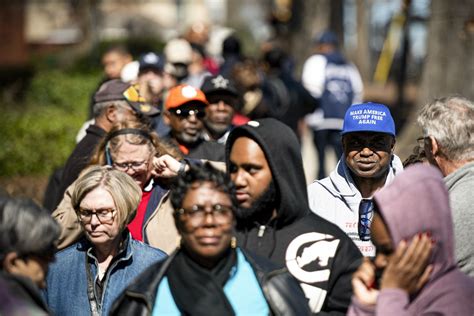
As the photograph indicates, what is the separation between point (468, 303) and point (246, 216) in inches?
53.2

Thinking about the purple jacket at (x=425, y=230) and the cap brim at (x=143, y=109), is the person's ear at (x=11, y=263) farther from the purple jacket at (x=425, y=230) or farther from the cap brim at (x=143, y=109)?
the cap brim at (x=143, y=109)

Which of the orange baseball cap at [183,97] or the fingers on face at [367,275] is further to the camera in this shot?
the orange baseball cap at [183,97]

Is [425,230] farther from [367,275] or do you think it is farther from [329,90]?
[329,90]

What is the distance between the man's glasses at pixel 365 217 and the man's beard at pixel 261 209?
44.7 inches

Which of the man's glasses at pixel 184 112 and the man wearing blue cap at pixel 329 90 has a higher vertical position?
the man's glasses at pixel 184 112

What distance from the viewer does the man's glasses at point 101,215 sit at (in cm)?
621

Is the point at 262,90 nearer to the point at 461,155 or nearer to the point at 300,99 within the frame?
the point at 300,99

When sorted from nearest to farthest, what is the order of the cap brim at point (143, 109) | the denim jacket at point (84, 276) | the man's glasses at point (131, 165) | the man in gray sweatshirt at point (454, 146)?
the man in gray sweatshirt at point (454, 146)
the denim jacket at point (84, 276)
the man's glasses at point (131, 165)
the cap brim at point (143, 109)

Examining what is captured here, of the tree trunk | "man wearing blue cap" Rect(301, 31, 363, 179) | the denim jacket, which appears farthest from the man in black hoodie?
"man wearing blue cap" Rect(301, 31, 363, 179)

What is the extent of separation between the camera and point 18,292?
14.9 feet

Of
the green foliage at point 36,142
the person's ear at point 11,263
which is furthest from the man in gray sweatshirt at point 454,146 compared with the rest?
the green foliage at point 36,142

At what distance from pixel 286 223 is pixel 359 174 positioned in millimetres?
1248

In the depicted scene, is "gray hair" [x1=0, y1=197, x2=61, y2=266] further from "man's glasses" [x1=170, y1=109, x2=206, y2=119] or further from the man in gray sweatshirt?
"man's glasses" [x1=170, y1=109, x2=206, y2=119]

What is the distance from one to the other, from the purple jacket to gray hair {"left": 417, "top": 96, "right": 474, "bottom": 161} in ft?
5.72
